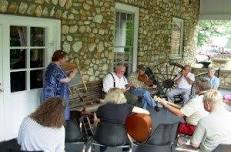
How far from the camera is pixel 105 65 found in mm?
7387

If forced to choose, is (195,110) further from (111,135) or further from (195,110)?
(111,135)

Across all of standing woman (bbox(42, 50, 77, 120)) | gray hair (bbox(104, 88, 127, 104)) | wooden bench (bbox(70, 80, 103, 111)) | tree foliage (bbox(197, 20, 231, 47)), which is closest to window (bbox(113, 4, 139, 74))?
wooden bench (bbox(70, 80, 103, 111))

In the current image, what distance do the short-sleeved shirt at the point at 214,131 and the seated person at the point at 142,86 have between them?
4.09 metres

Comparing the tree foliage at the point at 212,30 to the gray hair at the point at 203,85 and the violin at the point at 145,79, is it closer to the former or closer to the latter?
the violin at the point at 145,79

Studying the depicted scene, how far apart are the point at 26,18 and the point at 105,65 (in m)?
2.37

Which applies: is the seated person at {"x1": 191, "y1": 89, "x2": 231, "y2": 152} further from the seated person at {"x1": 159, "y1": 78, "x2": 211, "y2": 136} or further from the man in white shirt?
the man in white shirt

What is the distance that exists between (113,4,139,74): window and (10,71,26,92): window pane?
9.16 ft

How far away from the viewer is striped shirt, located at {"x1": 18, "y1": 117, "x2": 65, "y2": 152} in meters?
3.09

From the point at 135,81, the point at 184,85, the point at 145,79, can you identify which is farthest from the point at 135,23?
the point at 184,85

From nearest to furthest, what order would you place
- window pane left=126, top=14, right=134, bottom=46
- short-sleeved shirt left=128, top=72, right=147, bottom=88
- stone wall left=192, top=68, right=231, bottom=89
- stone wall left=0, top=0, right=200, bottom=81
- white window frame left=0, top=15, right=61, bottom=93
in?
1. white window frame left=0, top=15, right=61, bottom=93
2. stone wall left=0, top=0, right=200, bottom=81
3. short-sleeved shirt left=128, top=72, right=147, bottom=88
4. window pane left=126, top=14, right=134, bottom=46
5. stone wall left=192, top=68, right=231, bottom=89

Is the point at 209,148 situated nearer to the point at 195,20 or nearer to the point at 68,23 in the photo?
the point at 68,23

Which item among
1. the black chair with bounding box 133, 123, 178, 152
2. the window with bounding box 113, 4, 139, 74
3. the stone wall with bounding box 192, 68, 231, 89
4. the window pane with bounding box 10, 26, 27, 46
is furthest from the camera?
the stone wall with bounding box 192, 68, 231, 89

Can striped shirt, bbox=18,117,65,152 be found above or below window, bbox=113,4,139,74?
below

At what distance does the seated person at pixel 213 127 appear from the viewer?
128 inches
